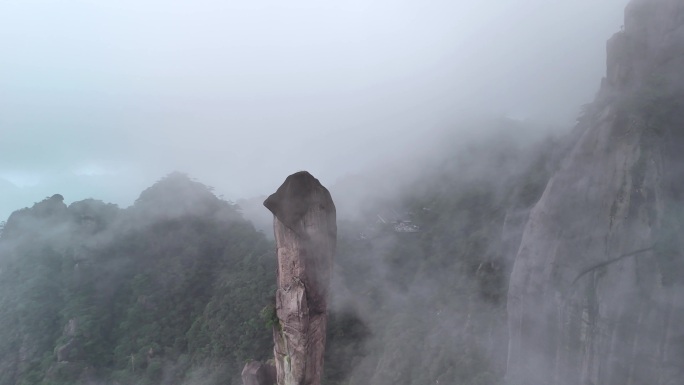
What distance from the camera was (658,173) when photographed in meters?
13.9

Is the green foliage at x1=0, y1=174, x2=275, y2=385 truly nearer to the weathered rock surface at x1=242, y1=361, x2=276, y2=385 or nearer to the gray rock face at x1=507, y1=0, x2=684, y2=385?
the gray rock face at x1=507, y1=0, x2=684, y2=385

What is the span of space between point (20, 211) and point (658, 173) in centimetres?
4475

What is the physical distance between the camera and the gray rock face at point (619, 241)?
44.2ft

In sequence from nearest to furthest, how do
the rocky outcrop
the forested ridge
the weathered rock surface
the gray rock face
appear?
the rocky outcrop, the weathered rock surface, the gray rock face, the forested ridge

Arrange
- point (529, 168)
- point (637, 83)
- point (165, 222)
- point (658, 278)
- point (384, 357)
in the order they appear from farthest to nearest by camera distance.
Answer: point (165, 222), point (529, 168), point (384, 357), point (637, 83), point (658, 278)

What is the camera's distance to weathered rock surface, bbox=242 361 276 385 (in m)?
6.75

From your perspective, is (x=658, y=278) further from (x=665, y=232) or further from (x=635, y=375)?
(x=635, y=375)

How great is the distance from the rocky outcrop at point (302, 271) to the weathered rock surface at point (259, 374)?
1125 mm

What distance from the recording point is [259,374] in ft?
22.3

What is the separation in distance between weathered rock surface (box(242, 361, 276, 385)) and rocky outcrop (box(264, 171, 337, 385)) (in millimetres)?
1125

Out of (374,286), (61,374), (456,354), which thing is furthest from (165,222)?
(456,354)

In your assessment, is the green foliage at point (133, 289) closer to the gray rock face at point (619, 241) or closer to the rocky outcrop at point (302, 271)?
the gray rock face at point (619, 241)

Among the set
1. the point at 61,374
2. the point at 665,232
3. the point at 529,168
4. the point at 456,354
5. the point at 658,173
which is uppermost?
the point at 529,168

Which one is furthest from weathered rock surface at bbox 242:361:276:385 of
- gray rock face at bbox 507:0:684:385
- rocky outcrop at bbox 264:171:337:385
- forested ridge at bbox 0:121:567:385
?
forested ridge at bbox 0:121:567:385
